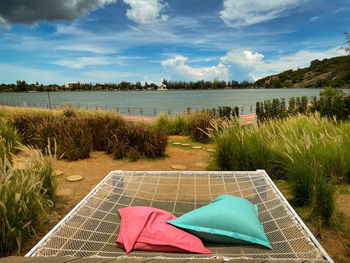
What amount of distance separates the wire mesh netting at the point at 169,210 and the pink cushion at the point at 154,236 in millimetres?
58

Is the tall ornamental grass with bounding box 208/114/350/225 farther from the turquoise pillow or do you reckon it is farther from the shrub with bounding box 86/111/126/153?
the shrub with bounding box 86/111/126/153

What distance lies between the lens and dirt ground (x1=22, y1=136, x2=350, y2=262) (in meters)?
2.16

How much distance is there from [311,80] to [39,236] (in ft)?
163

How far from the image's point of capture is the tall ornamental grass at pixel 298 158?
2.48m

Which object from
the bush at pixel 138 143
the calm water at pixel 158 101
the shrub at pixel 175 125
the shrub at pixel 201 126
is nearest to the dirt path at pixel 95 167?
the bush at pixel 138 143

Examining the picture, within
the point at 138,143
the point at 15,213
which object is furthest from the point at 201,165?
the point at 15,213

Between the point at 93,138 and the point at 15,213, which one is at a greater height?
the point at 15,213

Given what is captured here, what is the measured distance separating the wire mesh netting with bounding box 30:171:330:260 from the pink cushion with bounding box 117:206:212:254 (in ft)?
0.19

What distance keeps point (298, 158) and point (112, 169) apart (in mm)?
3220

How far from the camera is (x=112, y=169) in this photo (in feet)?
14.8

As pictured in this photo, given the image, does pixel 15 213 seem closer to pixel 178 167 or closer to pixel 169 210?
pixel 169 210

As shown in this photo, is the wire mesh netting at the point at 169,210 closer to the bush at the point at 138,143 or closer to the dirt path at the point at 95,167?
the dirt path at the point at 95,167

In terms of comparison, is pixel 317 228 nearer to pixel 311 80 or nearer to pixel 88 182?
pixel 88 182

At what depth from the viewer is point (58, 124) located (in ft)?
19.2
